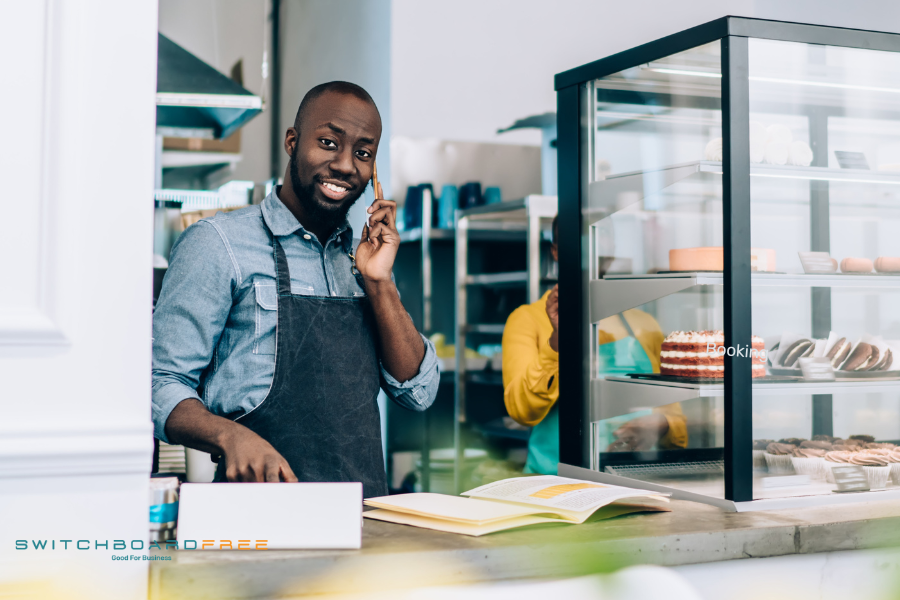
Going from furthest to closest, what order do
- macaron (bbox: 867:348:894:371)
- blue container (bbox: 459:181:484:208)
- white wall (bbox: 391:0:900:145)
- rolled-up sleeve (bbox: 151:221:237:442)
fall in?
1. blue container (bbox: 459:181:484:208)
2. white wall (bbox: 391:0:900:145)
3. macaron (bbox: 867:348:894:371)
4. rolled-up sleeve (bbox: 151:221:237:442)

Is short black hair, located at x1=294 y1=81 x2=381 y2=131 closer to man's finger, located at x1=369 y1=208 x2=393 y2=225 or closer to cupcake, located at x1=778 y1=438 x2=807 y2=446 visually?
man's finger, located at x1=369 y1=208 x2=393 y2=225

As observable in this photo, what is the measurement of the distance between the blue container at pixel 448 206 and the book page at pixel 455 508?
3789 millimetres

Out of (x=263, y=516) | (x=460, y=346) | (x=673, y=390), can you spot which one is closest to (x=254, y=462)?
(x=263, y=516)

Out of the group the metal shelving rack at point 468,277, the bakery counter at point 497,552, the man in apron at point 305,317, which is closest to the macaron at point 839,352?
the bakery counter at point 497,552

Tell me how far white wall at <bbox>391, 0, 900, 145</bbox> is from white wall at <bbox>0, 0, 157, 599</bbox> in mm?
4361

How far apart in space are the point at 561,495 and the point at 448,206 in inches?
154

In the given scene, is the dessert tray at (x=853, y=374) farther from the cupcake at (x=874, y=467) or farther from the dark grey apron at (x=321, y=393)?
the dark grey apron at (x=321, y=393)

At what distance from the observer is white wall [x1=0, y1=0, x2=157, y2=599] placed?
3.64 ft

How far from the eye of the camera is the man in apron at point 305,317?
5.56 ft

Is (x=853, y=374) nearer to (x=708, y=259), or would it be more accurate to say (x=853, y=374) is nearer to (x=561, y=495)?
(x=708, y=259)

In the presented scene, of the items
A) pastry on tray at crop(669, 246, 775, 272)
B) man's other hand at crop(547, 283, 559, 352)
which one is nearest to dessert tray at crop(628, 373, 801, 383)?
pastry on tray at crop(669, 246, 775, 272)

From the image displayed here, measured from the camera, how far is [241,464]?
4.66 feet

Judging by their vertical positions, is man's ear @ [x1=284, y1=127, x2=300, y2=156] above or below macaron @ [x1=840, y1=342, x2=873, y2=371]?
above

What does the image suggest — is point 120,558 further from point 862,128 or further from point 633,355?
point 862,128
